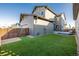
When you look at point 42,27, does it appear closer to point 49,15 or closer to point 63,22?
point 49,15

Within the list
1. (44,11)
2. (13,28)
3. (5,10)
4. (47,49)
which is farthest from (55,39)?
(5,10)

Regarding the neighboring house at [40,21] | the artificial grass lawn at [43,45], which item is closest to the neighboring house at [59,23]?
the neighboring house at [40,21]

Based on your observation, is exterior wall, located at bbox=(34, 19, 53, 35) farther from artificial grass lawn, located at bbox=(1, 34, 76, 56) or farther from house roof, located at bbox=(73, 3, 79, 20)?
house roof, located at bbox=(73, 3, 79, 20)

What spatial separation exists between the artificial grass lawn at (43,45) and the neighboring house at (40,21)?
0.33 ft

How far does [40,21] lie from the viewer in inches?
105

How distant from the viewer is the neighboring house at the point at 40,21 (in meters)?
2.63

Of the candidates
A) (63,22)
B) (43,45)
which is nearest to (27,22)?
(43,45)

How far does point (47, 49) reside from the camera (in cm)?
261

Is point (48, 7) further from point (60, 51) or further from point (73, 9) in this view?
point (60, 51)

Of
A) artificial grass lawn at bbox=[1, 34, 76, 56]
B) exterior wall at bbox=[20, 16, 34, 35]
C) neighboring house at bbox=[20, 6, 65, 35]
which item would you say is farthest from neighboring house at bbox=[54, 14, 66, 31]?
exterior wall at bbox=[20, 16, 34, 35]

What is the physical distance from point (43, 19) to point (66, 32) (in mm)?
380

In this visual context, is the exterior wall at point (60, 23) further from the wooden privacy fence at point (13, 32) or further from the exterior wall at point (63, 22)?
the wooden privacy fence at point (13, 32)

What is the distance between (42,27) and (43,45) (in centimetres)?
26

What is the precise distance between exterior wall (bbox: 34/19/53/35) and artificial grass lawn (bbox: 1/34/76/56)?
0.07 metres
